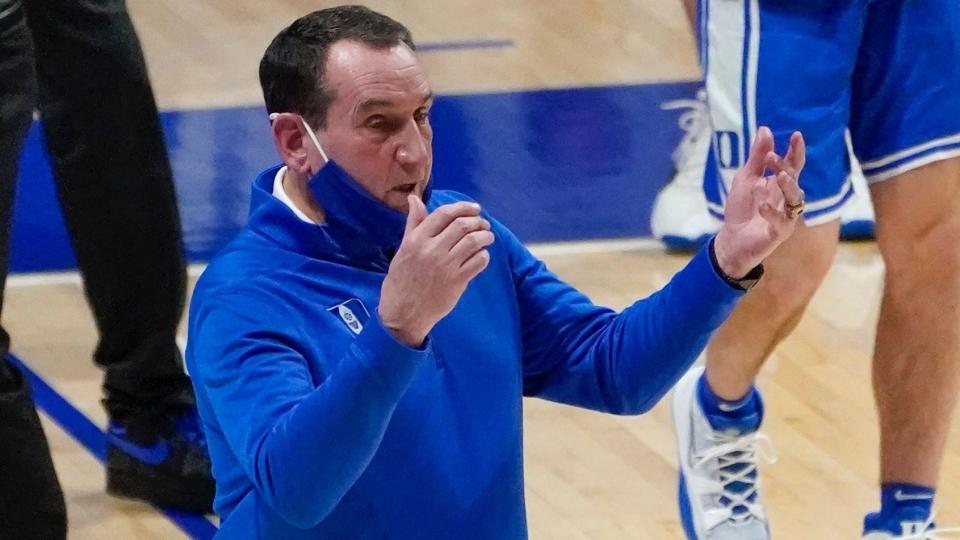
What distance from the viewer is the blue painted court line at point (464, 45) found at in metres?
5.30

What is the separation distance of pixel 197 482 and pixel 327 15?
1273 millimetres

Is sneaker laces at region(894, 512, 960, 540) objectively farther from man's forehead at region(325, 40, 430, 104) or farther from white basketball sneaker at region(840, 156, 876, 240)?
white basketball sneaker at region(840, 156, 876, 240)

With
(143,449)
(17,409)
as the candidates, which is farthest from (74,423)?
(17,409)

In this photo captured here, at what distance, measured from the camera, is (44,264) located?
3.92 metres

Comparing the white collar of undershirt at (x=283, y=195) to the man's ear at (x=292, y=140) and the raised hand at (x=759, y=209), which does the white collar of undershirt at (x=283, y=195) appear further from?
the raised hand at (x=759, y=209)

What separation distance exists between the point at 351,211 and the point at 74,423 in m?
1.59

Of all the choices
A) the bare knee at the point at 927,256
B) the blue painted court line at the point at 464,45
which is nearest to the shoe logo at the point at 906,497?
the bare knee at the point at 927,256

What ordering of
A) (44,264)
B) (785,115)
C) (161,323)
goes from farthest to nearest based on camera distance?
(44,264) < (161,323) < (785,115)

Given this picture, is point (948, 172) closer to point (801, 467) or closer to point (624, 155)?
point (801, 467)

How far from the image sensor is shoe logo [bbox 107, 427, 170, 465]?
2934 millimetres

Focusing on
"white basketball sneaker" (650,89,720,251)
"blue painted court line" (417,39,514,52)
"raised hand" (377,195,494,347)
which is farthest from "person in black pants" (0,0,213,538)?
"blue painted court line" (417,39,514,52)

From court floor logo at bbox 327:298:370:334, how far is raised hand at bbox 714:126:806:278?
387 millimetres

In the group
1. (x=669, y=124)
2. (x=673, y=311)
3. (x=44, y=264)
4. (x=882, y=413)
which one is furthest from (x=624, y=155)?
(x=673, y=311)

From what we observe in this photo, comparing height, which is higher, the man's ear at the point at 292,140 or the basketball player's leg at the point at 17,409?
the man's ear at the point at 292,140
